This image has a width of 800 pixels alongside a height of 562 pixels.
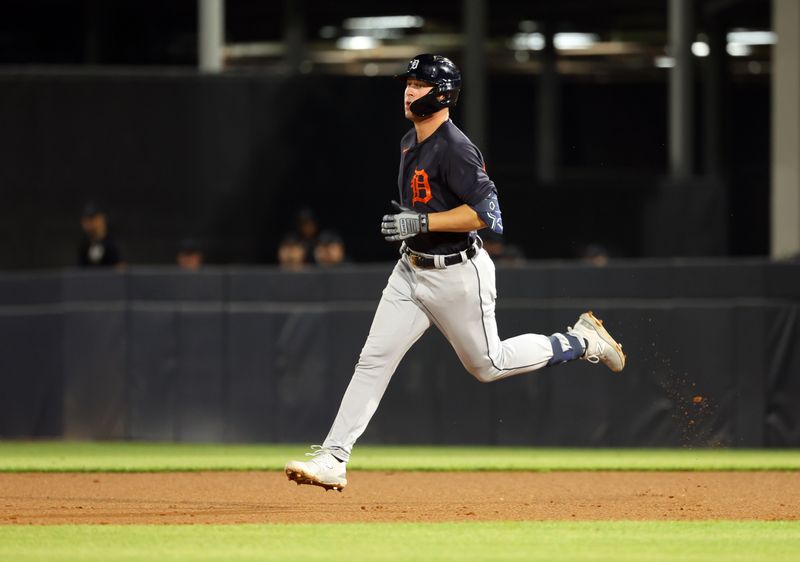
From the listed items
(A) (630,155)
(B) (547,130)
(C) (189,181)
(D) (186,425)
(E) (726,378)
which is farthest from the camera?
(A) (630,155)

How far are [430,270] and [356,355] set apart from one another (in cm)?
525

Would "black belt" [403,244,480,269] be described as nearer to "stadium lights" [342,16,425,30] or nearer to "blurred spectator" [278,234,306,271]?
"blurred spectator" [278,234,306,271]

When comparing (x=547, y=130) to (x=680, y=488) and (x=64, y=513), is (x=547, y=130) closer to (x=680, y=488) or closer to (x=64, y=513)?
(x=680, y=488)

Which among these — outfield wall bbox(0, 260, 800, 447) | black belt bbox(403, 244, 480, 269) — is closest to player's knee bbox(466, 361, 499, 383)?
black belt bbox(403, 244, 480, 269)

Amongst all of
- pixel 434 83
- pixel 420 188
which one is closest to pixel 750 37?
pixel 434 83

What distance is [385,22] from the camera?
24.9 m

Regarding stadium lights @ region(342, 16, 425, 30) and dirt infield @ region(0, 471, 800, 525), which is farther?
stadium lights @ region(342, 16, 425, 30)

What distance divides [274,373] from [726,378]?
3.91 meters

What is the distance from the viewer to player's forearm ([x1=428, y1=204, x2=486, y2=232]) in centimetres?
684

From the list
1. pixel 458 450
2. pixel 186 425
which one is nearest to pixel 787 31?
pixel 458 450

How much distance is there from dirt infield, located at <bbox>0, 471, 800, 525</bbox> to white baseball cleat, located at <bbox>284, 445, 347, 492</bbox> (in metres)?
0.17

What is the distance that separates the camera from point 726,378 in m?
11.7

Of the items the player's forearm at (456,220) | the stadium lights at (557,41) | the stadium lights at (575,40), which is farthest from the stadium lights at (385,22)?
the player's forearm at (456,220)

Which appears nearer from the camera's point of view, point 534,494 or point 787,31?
point 534,494
